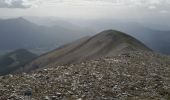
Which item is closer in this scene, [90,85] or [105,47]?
[90,85]

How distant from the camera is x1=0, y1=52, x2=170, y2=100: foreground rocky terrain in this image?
80.2 feet

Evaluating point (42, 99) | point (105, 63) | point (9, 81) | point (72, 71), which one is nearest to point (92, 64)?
point (105, 63)

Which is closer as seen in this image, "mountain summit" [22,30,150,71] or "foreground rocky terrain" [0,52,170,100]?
"foreground rocky terrain" [0,52,170,100]

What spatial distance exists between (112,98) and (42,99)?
17.2 ft

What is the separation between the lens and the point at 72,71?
33344 millimetres

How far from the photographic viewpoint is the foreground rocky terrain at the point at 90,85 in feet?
80.2

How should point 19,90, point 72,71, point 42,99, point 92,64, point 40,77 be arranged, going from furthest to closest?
point 92,64 < point 72,71 < point 40,77 < point 19,90 < point 42,99

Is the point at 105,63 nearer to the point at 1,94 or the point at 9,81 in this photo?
the point at 9,81

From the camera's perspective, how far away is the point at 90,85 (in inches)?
1080

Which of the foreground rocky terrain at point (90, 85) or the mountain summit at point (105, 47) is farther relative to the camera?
the mountain summit at point (105, 47)

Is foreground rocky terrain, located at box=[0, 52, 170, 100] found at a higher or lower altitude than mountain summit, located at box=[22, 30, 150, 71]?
higher

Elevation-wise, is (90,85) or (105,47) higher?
(90,85)

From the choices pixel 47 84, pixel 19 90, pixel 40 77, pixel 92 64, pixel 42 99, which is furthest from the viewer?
pixel 92 64

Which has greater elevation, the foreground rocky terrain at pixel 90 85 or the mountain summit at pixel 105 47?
the foreground rocky terrain at pixel 90 85
